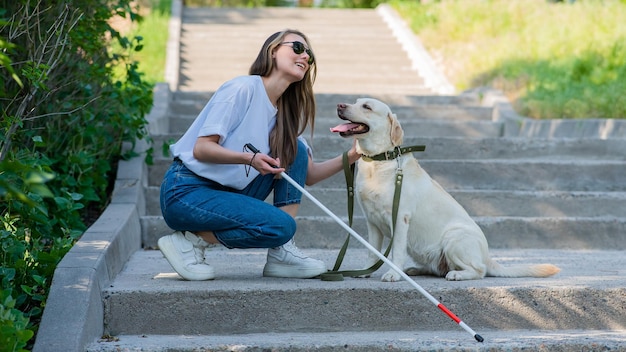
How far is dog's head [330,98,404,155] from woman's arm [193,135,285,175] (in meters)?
0.54

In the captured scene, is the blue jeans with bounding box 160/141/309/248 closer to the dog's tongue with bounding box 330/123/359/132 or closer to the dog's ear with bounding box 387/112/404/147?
the dog's tongue with bounding box 330/123/359/132

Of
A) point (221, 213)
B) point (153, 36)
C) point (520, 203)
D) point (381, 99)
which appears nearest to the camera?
point (221, 213)

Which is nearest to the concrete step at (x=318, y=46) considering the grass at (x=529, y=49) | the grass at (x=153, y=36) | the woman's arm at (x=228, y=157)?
the grass at (x=153, y=36)

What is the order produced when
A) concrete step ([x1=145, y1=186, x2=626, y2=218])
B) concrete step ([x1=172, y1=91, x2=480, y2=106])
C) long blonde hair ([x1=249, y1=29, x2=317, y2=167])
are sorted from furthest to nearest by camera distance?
1. concrete step ([x1=172, y1=91, x2=480, y2=106])
2. concrete step ([x1=145, y1=186, x2=626, y2=218])
3. long blonde hair ([x1=249, y1=29, x2=317, y2=167])

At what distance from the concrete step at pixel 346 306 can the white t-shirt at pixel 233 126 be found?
0.54 metres

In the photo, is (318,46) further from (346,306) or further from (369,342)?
(369,342)

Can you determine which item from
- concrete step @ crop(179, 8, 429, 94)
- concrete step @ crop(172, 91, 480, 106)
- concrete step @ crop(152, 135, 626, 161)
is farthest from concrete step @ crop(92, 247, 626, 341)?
concrete step @ crop(179, 8, 429, 94)

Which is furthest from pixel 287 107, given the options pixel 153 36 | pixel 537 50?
pixel 153 36

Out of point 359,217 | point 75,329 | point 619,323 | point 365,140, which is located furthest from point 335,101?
point 75,329

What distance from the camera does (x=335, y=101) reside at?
8875 millimetres

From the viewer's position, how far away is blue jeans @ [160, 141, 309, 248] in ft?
13.3

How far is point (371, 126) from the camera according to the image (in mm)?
4371

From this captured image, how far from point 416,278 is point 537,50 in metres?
6.67

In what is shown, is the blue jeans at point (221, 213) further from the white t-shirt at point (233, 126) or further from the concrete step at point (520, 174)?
the concrete step at point (520, 174)
